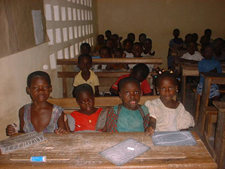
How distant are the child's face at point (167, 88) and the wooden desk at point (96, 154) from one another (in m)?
0.64

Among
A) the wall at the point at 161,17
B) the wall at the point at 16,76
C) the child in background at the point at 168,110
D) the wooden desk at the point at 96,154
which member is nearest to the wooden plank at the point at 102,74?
the wall at the point at 16,76

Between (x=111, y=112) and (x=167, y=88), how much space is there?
20.8 inches

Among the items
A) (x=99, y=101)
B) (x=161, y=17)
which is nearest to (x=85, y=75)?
(x=99, y=101)

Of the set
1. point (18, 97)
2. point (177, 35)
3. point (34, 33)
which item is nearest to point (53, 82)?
point (34, 33)

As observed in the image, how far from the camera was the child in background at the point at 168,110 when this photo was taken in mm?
1901

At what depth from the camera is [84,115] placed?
192 centimetres

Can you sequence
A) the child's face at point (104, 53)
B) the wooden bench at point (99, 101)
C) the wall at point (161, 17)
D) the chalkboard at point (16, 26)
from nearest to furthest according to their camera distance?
1. the chalkboard at point (16, 26)
2. the wooden bench at point (99, 101)
3. the child's face at point (104, 53)
4. the wall at point (161, 17)

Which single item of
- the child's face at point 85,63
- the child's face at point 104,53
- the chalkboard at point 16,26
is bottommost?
the child's face at point 85,63

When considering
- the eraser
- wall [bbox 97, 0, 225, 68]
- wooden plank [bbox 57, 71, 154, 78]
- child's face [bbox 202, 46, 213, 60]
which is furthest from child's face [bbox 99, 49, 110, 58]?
wall [bbox 97, 0, 225, 68]

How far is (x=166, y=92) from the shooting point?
6.27 ft

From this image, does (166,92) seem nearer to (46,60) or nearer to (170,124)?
(170,124)

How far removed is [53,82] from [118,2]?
6.00 meters

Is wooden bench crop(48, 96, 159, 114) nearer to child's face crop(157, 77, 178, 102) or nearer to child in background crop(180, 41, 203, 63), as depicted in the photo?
child's face crop(157, 77, 178, 102)

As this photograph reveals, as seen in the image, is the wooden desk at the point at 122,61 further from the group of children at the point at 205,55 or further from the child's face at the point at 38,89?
the child's face at the point at 38,89
